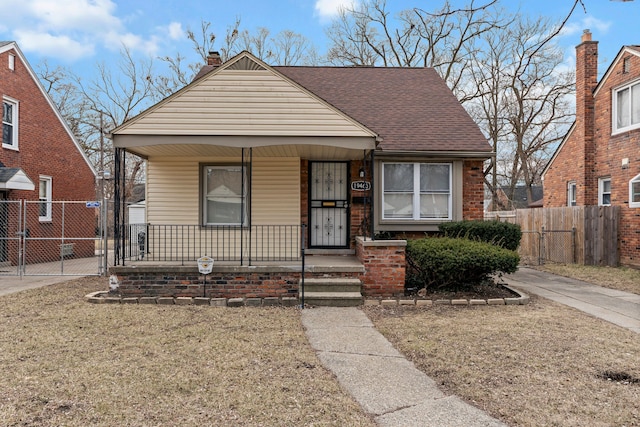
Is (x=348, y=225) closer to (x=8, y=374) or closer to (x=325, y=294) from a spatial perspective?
(x=325, y=294)

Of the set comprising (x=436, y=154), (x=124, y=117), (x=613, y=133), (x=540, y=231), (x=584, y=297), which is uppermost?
(x=124, y=117)

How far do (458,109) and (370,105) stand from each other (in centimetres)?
235

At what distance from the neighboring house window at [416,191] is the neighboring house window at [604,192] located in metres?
7.72

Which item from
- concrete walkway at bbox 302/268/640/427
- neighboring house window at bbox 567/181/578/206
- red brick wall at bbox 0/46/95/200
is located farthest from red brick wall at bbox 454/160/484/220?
red brick wall at bbox 0/46/95/200

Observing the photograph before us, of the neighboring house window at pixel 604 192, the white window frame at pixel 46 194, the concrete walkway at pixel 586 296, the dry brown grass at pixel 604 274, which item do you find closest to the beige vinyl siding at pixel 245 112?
the concrete walkway at pixel 586 296

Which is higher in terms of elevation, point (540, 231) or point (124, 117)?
point (124, 117)

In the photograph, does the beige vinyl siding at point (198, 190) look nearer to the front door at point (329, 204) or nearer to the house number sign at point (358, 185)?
the front door at point (329, 204)

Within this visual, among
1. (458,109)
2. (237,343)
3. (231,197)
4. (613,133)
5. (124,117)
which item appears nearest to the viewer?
(237,343)

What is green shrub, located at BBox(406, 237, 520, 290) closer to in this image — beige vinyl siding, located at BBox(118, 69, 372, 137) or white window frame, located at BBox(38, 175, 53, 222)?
beige vinyl siding, located at BBox(118, 69, 372, 137)

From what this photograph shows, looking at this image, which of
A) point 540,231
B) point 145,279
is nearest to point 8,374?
point 145,279

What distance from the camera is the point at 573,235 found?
45.4 feet

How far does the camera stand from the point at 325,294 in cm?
749

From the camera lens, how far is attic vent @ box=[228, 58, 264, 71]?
27.0 ft

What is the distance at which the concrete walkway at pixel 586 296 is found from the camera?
6795 millimetres
